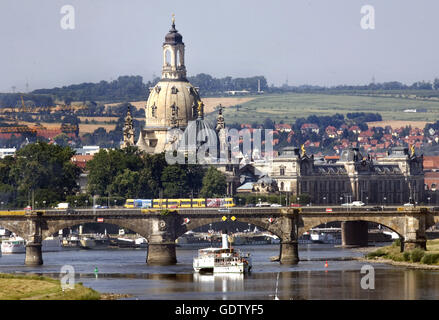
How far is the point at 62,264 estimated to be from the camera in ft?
584

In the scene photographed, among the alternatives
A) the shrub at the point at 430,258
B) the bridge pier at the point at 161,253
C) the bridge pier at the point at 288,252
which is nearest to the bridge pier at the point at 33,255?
the bridge pier at the point at 161,253

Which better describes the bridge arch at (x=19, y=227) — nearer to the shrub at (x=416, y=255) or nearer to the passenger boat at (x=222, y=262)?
the passenger boat at (x=222, y=262)

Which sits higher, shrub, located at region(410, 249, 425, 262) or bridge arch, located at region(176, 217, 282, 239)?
bridge arch, located at region(176, 217, 282, 239)

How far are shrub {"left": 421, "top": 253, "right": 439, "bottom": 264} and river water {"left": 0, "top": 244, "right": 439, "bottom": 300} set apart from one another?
3.84 meters

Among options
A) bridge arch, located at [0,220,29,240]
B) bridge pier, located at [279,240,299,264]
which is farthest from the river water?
bridge arch, located at [0,220,29,240]

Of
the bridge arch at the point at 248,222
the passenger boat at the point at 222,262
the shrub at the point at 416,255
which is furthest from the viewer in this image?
the bridge arch at the point at 248,222

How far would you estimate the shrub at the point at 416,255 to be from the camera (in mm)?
164125

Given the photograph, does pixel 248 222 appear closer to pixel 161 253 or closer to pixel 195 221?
pixel 195 221

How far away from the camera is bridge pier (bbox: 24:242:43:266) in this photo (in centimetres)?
17575

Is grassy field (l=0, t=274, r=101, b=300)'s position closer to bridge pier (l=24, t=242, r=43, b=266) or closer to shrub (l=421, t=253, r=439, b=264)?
bridge pier (l=24, t=242, r=43, b=266)

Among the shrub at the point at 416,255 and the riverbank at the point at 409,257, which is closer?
the riverbank at the point at 409,257
